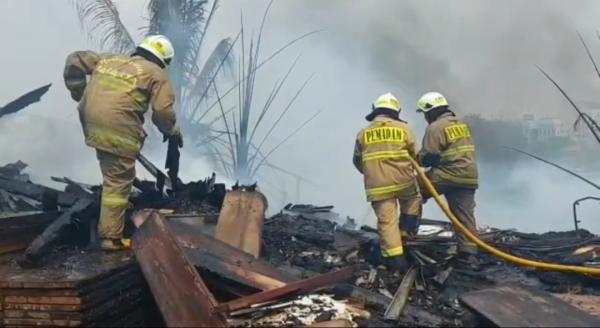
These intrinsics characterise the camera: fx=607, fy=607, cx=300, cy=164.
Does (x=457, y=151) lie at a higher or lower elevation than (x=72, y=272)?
higher

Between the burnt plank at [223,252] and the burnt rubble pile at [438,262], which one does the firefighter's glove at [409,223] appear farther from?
the burnt plank at [223,252]

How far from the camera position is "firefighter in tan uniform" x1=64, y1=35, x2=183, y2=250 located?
536 centimetres

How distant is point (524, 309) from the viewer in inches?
158

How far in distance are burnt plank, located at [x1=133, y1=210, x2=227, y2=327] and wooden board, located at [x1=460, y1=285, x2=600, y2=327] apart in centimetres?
172

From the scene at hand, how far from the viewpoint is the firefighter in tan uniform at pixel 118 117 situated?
5.36m

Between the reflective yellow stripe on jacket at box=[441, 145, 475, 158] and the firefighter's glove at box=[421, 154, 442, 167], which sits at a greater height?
the reflective yellow stripe on jacket at box=[441, 145, 475, 158]

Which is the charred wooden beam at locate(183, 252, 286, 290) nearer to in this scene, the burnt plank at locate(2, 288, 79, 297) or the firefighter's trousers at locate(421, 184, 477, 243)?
the burnt plank at locate(2, 288, 79, 297)

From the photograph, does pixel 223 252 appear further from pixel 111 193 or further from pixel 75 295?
pixel 75 295

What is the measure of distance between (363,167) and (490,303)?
2442mm

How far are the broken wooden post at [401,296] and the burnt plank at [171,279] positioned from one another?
4.41 feet

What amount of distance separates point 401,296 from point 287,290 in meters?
1.09

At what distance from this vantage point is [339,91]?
24.4 metres

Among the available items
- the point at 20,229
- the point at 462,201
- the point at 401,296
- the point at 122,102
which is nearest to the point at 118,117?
the point at 122,102

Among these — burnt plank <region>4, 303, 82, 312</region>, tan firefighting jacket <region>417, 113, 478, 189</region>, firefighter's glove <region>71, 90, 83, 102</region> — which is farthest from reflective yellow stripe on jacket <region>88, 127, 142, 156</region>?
tan firefighting jacket <region>417, 113, 478, 189</region>
